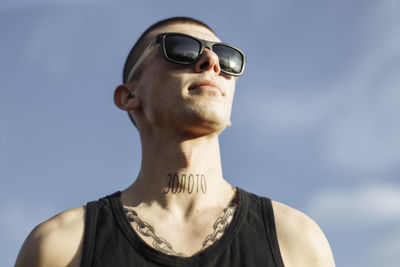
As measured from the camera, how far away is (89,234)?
3914mm

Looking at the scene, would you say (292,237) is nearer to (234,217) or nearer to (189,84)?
(234,217)

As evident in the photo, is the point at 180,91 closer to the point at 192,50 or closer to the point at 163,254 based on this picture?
the point at 192,50

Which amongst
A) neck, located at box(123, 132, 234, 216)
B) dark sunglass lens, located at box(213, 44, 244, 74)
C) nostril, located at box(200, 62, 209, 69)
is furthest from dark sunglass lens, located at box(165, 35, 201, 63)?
neck, located at box(123, 132, 234, 216)

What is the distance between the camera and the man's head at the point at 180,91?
4.34 m

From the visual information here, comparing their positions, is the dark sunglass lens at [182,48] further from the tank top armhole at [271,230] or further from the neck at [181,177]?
the tank top armhole at [271,230]

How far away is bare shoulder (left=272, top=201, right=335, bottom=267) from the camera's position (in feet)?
13.0

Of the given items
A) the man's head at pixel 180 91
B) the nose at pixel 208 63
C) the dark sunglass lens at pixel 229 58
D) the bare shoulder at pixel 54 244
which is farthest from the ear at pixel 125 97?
the bare shoulder at pixel 54 244

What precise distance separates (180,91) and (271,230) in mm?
1556

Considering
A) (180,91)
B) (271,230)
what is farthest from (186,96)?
(271,230)

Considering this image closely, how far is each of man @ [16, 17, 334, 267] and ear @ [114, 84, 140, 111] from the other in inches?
0.9

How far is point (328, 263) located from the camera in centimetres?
409

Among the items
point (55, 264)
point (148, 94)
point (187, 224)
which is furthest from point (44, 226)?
point (148, 94)

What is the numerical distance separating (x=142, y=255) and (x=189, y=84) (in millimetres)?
1677

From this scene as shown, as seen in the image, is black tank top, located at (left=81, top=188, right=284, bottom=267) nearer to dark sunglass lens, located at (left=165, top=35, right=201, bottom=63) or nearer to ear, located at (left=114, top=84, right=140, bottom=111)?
ear, located at (left=114, top=84, right=140, bottom=111)
